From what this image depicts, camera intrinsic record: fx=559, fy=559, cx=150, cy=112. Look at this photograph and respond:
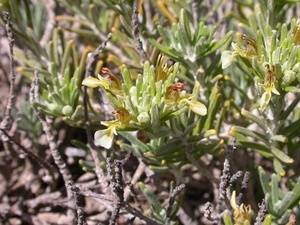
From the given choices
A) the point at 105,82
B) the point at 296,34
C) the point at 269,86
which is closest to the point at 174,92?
the point at 105,82

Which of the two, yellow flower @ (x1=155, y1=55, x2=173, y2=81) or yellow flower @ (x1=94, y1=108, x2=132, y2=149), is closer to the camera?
yellow flower @ (x1=94, y1=108, x2=132, y2=149)

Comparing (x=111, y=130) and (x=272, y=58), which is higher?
(x=272, y=58)

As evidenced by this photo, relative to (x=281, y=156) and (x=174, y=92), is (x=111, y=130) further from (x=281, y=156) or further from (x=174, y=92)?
(x=281, y=156)

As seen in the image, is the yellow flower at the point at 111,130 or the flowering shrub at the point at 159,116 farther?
the flowering shrub at the point at 159,116

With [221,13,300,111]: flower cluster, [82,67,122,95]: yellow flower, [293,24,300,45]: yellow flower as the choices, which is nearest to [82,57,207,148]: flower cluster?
[82,67,122,95]: yellow flower

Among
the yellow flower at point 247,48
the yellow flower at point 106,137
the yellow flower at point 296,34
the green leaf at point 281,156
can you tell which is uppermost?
the yellow flower at point 296,34

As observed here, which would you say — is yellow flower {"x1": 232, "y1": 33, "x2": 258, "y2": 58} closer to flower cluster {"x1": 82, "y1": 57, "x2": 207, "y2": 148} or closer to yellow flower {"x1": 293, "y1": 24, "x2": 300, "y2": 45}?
yellow flower {"x1": 293, "y1": 24, "x2": 300, "y2": 45}

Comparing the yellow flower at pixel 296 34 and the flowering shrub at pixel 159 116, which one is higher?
the yellow flower at pixel 296 34

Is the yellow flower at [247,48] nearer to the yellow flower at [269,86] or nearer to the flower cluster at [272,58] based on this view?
the flower cluster at [272,58]

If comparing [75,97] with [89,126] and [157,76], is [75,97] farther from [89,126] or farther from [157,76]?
[157,76]

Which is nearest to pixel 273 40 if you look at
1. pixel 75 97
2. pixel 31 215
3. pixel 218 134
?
pixel 218 134

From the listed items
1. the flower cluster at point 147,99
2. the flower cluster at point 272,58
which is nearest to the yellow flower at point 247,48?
the flower cluster at point 272,58
